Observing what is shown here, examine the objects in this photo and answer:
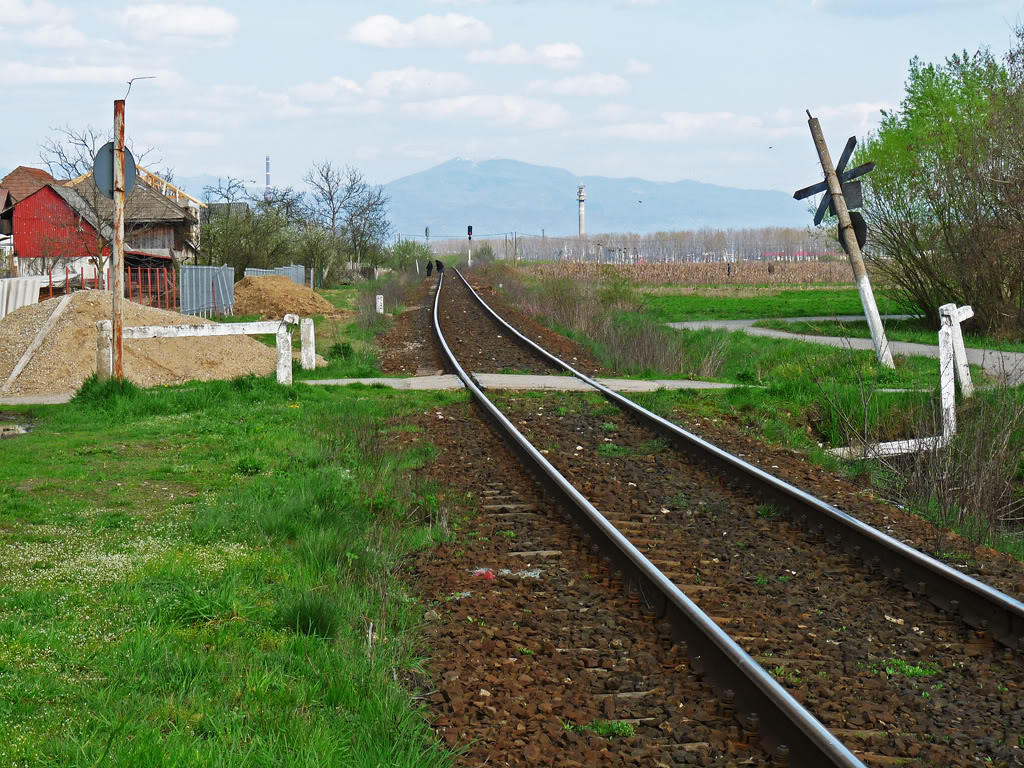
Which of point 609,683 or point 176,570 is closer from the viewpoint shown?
point 609,683

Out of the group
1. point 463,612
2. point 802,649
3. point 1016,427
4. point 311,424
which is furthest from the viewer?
point 311,424

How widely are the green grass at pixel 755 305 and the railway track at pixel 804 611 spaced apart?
2179cm

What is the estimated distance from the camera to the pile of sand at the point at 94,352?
16.5 meters

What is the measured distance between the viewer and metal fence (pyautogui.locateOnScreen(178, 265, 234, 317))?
3167cm

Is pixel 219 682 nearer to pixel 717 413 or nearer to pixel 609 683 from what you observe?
pixel 609 683

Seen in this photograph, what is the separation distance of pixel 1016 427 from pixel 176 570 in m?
7.87

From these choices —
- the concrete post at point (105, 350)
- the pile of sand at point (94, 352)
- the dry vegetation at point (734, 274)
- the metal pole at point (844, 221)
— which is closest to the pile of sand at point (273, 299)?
the pile of sand at point (94, 352)

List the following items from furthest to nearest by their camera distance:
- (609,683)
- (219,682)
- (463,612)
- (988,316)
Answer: (988,316)
(463,612)
(609,683)
(219,682)

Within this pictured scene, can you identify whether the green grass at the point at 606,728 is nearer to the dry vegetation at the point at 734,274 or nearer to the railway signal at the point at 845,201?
the railway signal at the point at 845,201

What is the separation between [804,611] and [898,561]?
3.79ft

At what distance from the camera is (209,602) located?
577cm

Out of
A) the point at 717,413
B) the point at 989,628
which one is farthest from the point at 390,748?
the point at 717,413

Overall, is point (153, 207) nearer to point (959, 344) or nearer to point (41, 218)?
point (41, 218)

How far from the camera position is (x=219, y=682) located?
471cm
